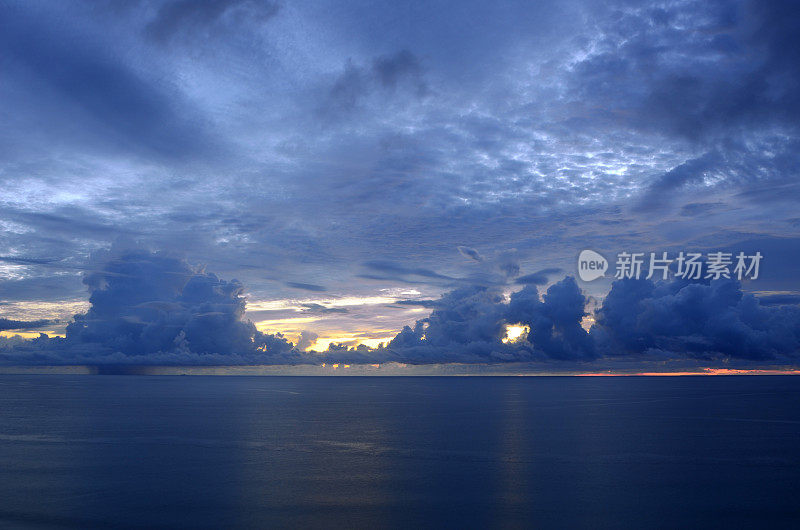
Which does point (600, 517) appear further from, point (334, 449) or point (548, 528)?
point (334, 449)

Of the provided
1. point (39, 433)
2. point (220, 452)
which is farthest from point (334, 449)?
point (39, 433)

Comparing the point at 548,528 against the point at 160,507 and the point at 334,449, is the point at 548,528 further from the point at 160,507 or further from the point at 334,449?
the point at 334,449

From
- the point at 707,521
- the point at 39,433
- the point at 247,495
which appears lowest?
the point at 39,433

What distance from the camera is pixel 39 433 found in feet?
206

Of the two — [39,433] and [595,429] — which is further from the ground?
[595,429]

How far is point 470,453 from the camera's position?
47.5m

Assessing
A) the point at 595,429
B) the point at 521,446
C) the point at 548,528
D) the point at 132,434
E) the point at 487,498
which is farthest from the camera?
the point at 595,429

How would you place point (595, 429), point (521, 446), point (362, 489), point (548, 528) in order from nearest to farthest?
point (548, 528) → point (362, 489) → point (521, 446) → point (595, 429)

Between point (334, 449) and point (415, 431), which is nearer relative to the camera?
point (334, 449)

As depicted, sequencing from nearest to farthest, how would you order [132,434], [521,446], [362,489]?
1. [362,489]
2. [521,446]
3. [132,434]

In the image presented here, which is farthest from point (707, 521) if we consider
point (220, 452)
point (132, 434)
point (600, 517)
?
point (132, 434)

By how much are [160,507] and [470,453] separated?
2474cm

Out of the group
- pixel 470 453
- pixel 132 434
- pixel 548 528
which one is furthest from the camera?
pixel 132 434

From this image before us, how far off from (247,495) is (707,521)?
77.8ft
